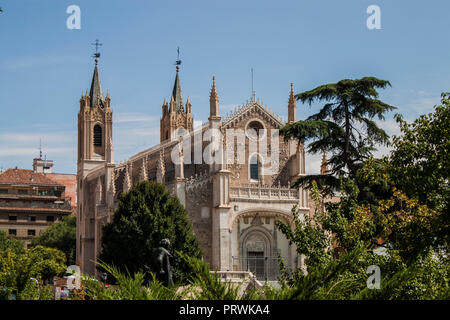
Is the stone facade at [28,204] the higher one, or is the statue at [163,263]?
the stone facade at [28,204]

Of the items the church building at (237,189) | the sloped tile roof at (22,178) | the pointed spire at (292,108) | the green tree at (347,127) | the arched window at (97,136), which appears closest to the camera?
the green tree at (347,127)

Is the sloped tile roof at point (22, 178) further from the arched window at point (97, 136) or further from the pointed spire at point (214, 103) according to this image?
the pointed spire at point (214, 103)

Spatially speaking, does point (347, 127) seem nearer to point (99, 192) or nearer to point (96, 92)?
point (99, 192)

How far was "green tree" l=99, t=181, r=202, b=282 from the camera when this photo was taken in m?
44.7

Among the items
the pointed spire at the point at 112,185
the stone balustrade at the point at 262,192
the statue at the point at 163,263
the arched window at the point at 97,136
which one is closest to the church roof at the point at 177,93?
the arched window at the point at 97,136

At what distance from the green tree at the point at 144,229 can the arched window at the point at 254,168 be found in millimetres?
12064

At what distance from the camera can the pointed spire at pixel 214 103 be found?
5603 centimetres

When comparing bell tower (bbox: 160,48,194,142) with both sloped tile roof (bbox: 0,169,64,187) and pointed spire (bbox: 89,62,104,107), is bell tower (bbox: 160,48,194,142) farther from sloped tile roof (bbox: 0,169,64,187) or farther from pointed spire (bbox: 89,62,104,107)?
sloped tile roof (bbox: 0,169,64,187)

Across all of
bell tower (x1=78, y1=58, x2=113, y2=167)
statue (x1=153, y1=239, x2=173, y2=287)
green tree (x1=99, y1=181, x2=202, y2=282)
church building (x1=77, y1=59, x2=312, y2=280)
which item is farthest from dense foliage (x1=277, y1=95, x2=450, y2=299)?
bell tower (x1=78, y1=58, x2=113, y2=167)

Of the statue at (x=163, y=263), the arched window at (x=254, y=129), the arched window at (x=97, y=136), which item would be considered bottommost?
the statue at (x=163, y=263)

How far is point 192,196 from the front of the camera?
2133 inches

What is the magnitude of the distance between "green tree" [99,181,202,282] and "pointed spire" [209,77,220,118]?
35.2 feet
